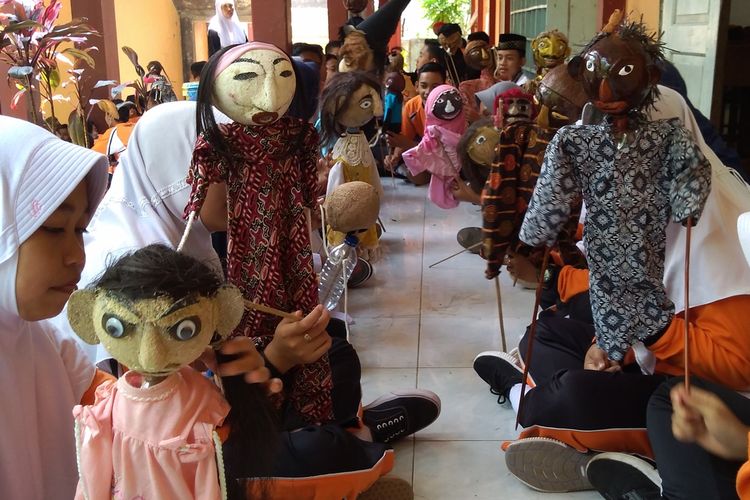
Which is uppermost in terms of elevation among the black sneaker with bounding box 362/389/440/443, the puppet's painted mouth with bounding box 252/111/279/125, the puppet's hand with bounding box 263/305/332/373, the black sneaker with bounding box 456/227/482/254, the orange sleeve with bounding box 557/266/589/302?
the puppet's painted mouth with bounding box 252/111/279/125

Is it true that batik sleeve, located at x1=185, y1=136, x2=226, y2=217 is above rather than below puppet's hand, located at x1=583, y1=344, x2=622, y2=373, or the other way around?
above

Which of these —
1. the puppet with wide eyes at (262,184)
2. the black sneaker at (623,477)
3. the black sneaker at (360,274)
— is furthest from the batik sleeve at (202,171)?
the black sneaker at (360,274)

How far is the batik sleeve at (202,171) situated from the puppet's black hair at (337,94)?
1222mm

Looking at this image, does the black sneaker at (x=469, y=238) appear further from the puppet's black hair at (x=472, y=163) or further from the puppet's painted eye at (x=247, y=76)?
the puppet's painted eye at (x=247, y=76)

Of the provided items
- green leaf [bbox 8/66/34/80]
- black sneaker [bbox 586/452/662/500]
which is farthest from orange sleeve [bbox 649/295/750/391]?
green leaf [bbox 8/66/34/80]

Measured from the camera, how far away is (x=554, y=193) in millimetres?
1650

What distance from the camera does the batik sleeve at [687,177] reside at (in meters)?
1.54

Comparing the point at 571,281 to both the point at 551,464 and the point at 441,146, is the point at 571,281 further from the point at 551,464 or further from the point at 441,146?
the point at 441,146

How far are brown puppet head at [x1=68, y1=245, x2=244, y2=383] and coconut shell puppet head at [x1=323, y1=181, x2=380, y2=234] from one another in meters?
1.05

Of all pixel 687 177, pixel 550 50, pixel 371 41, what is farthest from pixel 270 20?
pixel 687 177

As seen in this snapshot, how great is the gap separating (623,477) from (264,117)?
105 centimetres

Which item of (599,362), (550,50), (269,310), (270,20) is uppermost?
(270,20)

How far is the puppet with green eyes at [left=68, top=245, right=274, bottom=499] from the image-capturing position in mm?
1012

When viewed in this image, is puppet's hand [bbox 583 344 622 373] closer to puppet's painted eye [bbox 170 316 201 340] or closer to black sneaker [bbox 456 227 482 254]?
puppet's painted eye [bbox 170 316 201 340]
